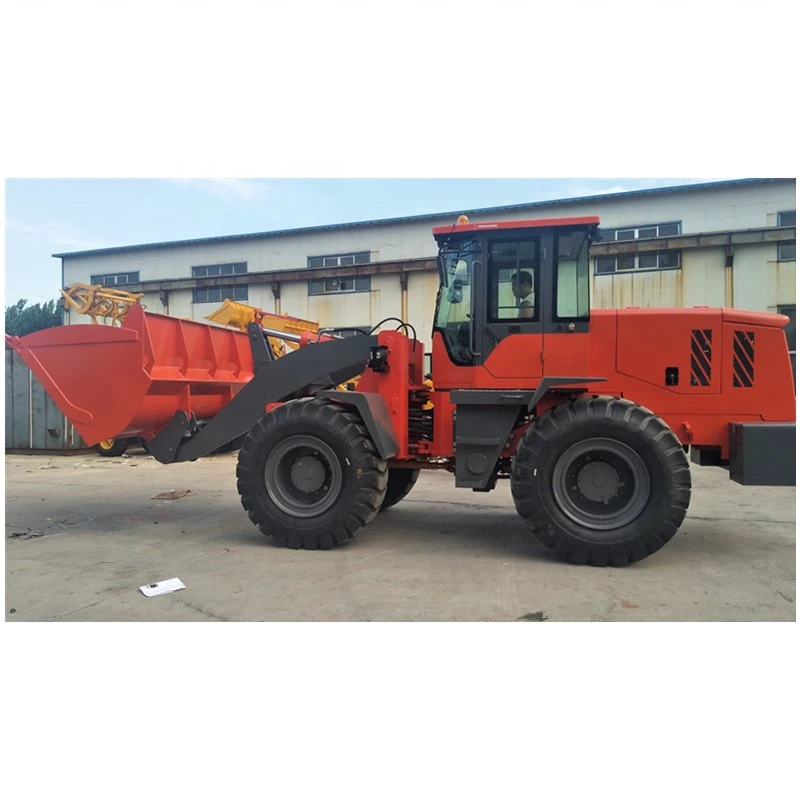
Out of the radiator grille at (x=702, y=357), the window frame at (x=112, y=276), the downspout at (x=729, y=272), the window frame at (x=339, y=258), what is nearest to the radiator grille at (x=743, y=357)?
the radiator grille at (x=702, y=357)

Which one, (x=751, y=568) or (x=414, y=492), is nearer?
(x=751, y=568)

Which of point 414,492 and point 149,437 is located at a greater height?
point 149,437

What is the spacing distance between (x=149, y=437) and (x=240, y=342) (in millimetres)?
1817

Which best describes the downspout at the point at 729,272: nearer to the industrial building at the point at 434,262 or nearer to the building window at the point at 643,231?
the industrial building at the point at 434,262

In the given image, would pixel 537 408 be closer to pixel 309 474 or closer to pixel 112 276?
pixel 309 474

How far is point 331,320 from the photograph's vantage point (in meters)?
20.3

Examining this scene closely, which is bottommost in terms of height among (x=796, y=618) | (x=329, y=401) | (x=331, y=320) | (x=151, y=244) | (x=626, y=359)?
(x=796, y=618)

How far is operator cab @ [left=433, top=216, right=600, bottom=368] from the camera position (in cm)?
579

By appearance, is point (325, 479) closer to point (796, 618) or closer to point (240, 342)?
point (240, 342)

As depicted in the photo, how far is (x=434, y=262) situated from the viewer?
18750mm

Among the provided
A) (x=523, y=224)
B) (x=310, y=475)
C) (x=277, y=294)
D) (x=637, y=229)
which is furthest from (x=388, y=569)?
(x=637, y=229)

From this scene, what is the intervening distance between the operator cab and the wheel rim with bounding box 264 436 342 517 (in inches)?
64.1

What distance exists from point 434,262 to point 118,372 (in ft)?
Answer: 44.0

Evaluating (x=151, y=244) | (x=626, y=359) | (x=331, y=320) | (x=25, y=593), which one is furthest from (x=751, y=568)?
(x=151, y=244)
